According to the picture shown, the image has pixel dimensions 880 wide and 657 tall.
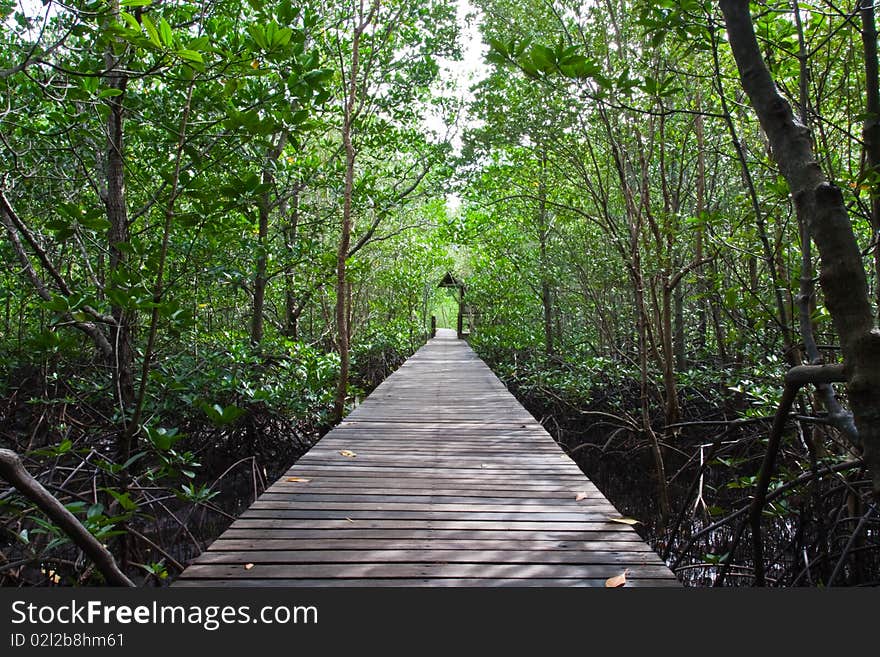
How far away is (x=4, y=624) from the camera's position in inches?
53.6

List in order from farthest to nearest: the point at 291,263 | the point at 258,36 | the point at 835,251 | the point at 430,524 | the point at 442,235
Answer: the point at 442,235
the point at 291,263
the point at 430,524
the point at 258,36
the point at 835,251

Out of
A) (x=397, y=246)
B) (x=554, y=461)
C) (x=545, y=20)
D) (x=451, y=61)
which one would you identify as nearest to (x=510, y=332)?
(x=397, y=246)

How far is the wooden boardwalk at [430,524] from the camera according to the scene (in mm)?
1871

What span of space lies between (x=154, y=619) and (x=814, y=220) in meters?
1.88

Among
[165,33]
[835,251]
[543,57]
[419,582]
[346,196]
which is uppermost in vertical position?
[346,196]

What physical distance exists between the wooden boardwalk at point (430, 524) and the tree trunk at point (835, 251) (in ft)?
3.95

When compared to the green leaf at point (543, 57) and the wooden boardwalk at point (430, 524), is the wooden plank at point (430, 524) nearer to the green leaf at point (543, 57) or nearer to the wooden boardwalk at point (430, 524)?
the wooden boardwalk at point (430, 524)

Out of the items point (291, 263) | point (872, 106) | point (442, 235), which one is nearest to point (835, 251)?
point (872, 106)

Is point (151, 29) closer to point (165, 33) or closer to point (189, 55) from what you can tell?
point (165, 33)

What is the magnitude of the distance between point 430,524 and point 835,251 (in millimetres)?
1951

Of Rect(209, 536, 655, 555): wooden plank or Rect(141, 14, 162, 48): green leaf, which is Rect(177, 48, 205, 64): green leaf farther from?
Rect(209, 536, 655, 555): wooden plank

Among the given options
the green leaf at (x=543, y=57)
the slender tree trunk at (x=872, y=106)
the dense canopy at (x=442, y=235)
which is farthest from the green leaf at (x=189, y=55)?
the slender tree trunk at (x=872, y=106)

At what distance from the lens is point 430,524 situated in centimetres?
234

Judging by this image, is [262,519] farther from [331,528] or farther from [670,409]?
[670,409]
